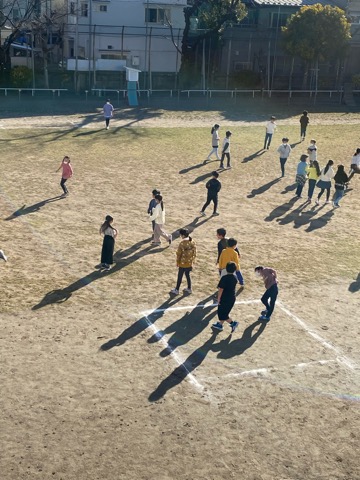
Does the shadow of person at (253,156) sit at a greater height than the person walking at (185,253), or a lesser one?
greater

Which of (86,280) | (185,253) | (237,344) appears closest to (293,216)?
(185,253)

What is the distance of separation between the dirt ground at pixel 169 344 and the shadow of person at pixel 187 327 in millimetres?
49

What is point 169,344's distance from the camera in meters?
12.0

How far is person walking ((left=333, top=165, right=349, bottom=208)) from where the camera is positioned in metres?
21.4

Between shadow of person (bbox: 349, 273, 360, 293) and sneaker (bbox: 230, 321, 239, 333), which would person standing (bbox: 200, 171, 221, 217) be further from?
sneaker (bbox: 230, 321, 239, 333)

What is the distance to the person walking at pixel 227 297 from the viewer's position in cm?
1202

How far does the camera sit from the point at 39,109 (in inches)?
1486

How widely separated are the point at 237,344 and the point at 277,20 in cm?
4301

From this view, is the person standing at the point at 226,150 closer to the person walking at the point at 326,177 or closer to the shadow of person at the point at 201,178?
the shadow of person at the point at 201,178

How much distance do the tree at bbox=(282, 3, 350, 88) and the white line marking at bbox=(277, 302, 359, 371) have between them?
1301 inches

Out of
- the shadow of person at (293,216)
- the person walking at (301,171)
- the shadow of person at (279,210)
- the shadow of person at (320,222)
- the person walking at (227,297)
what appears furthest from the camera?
the person walking at (301,171)

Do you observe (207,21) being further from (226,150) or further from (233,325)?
(233,325)

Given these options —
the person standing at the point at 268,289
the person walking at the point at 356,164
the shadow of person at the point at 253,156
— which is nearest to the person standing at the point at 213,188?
the person standing at the point at 268,289

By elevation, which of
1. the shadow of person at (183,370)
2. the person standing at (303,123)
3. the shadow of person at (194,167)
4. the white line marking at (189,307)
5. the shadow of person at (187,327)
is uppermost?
the person standing at (303,123)
